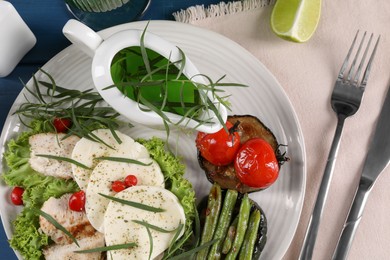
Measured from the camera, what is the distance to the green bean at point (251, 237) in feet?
6.07

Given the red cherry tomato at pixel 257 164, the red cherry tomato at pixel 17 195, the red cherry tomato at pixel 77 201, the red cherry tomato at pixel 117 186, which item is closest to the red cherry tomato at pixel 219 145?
the red cherry tomato at pixel 257 164

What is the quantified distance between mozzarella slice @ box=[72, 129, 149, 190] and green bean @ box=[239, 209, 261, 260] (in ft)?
1.36

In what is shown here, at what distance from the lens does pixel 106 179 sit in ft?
5.82

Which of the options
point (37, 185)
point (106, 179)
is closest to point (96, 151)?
point (106, 179)

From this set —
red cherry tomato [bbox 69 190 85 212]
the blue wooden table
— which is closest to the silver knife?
the blue wooden table

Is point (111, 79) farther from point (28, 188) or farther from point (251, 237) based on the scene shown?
point (251, 237)

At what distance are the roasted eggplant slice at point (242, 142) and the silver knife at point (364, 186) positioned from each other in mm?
316

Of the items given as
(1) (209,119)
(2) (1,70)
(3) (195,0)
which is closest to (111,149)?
(1) (209,119)

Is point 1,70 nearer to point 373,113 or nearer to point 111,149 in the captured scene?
point 111,149

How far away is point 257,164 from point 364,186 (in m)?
0.43

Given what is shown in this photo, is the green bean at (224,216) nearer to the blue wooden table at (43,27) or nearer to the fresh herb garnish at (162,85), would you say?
the fresh herb garnish at (162,85)

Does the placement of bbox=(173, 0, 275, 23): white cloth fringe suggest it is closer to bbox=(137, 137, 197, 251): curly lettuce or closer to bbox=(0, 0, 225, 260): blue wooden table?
bbox=(0, 0, 225, 260): blue wooden table

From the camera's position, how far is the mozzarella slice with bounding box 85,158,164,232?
1761 millimetres

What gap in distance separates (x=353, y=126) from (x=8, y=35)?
1212mm
